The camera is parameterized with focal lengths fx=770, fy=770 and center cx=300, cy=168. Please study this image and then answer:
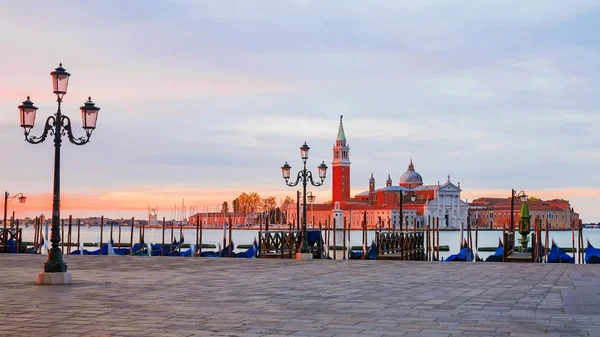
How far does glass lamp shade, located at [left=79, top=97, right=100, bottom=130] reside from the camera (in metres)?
13.1

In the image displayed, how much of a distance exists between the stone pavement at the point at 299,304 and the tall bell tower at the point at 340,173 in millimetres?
130659

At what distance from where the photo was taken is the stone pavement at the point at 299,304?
737 cm

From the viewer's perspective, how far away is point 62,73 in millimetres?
12930

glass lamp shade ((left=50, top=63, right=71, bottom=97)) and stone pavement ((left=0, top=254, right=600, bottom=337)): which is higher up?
glass lamp shade ((left=50, top=63, right=71, bottom=97))

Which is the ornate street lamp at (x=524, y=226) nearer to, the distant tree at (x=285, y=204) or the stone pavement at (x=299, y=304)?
the stone pavement at (x=299, y=304)

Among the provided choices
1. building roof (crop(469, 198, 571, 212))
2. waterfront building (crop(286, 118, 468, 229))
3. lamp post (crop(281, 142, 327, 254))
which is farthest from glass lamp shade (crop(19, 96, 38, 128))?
building roof (crop(469, 198, 571, 212))

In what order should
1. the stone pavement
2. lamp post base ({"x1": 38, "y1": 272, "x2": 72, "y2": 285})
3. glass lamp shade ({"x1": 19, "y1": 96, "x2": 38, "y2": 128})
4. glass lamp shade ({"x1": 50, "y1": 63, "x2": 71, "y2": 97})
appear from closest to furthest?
the stone pavement
lamp post base ({"x1": 38, "y1": 272, "x2": 72, "y2": 285})
glass lamp shade ({"x1": 50, "y1": 63, "x2": 71, "y2": 97})
glass lamp shade ({"x1": 19, "y1": 96, "x2": 38, "y2": 128})

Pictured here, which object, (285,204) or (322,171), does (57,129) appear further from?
(285,204)

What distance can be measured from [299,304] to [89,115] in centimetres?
571

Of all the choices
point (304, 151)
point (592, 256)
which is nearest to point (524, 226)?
point (592, 256)

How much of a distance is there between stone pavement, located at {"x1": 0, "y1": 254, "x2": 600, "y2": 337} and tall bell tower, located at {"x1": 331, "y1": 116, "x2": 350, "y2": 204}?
13066 cm

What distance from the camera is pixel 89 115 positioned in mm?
13102

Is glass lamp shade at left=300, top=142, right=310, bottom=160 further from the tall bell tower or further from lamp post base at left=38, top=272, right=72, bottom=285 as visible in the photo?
the tall bell tower

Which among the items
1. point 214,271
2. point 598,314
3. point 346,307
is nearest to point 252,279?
point 214,271
